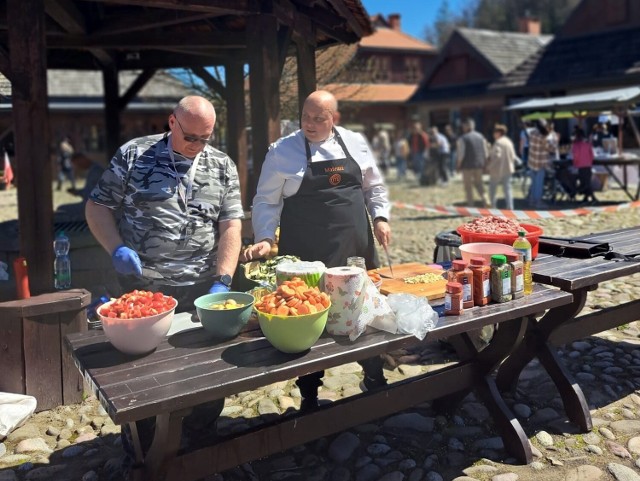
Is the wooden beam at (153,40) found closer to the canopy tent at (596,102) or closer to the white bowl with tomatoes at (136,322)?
the white bowl with tomatoes at (136,322)

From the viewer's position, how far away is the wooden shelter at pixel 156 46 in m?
4.00

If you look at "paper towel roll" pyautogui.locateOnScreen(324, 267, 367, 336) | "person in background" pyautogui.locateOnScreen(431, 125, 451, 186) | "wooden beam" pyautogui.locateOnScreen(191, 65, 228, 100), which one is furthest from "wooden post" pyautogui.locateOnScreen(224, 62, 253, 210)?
"person in background" pyautogui.locateOnScreen(431, 125, 451, 186)

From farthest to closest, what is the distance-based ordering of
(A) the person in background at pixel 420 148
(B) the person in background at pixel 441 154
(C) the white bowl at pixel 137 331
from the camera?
(A) the person in background at pixel 420 148
(B) the person in background at pixel 441 154
(C) the white bowl at pixel 137 331

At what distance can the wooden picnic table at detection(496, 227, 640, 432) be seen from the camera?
335 cm

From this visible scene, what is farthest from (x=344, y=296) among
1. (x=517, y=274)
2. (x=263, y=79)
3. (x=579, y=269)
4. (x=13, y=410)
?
(x=263, y=79)

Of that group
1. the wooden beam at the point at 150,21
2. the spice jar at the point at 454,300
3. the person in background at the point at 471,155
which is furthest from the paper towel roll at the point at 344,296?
the person in background at the point at 471,155

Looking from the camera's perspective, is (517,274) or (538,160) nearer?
(517,274)

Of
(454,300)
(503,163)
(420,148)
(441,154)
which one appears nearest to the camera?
(454,300)

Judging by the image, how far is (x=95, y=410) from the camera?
153 inches

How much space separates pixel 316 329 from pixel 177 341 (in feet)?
2.00

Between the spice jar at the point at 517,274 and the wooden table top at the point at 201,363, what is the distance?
17 centimetres

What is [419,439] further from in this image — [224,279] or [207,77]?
[207,77]

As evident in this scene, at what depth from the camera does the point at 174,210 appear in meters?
3.10

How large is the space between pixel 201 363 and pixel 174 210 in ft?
3.37
